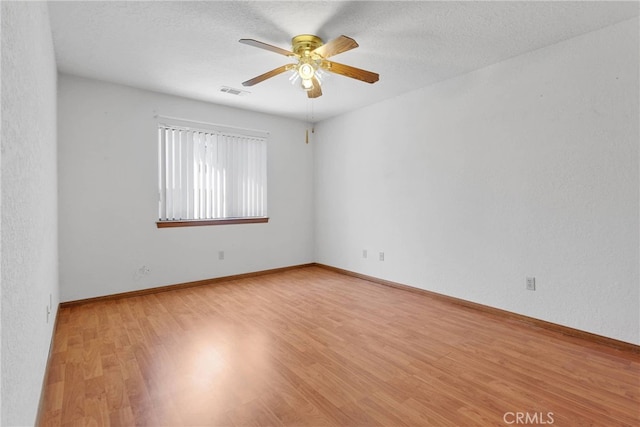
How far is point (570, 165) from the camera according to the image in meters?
2.79

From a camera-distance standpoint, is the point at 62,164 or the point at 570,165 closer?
the point at 570,165

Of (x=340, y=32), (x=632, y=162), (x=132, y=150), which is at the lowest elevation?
(x=632, y=162)

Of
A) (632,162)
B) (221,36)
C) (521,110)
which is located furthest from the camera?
(521,110)

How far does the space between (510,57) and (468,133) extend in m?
0.79

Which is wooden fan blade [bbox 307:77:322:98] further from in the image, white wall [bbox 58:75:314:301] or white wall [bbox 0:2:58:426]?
white wall [bbox 58:75:314:301]

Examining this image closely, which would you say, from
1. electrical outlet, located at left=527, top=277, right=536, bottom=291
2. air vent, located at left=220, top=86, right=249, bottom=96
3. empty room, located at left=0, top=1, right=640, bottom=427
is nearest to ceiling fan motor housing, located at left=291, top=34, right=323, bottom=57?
empty room, located at left=0, top=1, right=640, bottom=427

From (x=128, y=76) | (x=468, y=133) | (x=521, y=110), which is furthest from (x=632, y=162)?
(x=128, y=76)

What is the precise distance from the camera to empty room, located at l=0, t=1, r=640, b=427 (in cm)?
179

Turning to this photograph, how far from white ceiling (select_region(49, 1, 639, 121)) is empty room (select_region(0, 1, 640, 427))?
2 centimetres

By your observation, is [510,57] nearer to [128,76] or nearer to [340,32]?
[340,32]

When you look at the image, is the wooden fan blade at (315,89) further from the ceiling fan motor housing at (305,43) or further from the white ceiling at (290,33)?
the white ceiling at (290,33)

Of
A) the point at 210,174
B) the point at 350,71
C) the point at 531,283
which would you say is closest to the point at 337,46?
the point at 350,71

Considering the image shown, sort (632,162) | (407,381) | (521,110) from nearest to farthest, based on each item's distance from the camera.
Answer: (407,381)
(632,162)
(521,110)

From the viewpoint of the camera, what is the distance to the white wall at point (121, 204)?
3.56 meters
